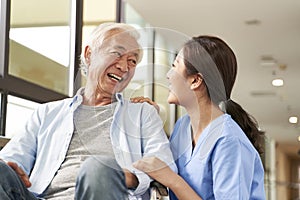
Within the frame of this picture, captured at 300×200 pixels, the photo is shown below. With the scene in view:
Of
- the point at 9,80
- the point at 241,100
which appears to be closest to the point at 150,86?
the point at 9,80

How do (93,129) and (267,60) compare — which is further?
(267,60)

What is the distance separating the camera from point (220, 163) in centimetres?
149

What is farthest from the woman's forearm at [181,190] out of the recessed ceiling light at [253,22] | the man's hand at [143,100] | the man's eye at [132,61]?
the recessed ceiling light at [253,22]

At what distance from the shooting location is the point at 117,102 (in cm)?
161

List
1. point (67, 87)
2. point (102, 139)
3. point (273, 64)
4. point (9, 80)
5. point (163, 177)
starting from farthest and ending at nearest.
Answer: point (273, 64)
point (67, 87)
point (9, 80)
point (102, 139)
point (163, 177)

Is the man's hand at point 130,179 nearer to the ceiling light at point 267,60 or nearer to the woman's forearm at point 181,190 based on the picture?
the woman's forearm at point 181,190

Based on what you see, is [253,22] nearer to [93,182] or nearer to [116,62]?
[116,62]

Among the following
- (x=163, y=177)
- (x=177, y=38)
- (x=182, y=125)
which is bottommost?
(x=163, y=177)

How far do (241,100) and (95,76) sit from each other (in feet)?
21.3

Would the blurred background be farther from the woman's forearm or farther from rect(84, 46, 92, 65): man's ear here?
the woman's forearm

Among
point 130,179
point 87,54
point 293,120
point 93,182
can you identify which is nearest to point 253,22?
point 87,54

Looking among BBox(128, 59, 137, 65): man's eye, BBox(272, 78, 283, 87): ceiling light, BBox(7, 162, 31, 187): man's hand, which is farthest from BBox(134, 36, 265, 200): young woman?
BBox(272, 78, 283, 87): ceiling light

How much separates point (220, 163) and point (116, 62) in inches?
16.4

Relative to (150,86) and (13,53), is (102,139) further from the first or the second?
(13,53)
